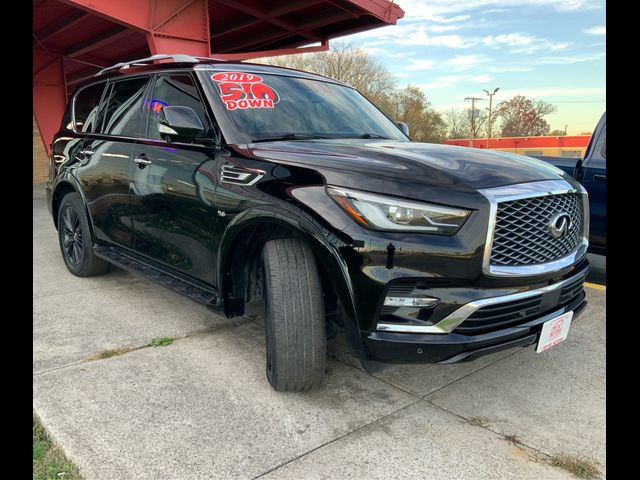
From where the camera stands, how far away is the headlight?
227 centimetres

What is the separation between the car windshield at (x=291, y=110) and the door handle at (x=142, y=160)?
0.79 metres

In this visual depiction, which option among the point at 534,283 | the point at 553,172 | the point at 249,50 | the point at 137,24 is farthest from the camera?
the point at 249,50

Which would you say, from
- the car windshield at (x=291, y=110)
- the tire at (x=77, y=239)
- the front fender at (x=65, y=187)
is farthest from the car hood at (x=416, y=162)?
the tire at (x=77, y=239)

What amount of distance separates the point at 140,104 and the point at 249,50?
498 inches

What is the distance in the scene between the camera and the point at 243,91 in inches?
132

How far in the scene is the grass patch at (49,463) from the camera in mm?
2154

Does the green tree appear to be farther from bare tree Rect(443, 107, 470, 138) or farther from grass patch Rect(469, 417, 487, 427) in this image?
grass patch Rect(469, 417, 487, 427)

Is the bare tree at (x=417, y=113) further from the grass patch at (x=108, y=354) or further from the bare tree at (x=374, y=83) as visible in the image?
the grass patch at (x=108, y=354)
